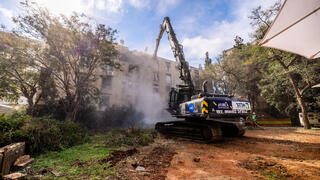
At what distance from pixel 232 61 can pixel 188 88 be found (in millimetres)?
13574

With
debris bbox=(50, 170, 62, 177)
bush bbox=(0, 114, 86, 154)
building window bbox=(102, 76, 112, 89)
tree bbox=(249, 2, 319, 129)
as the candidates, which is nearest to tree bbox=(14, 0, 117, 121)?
bush bbox=(0, 114, 86, 154)

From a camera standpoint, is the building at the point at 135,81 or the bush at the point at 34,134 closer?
the bush at the point at 34,134

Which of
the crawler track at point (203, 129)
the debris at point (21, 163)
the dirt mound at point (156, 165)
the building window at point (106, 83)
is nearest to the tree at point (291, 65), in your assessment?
the crawler track at point (203, 129)

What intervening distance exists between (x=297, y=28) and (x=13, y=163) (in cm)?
811

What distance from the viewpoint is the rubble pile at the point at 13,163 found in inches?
97.8

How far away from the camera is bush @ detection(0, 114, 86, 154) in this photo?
4.05 meters

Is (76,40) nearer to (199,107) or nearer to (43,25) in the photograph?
(43,25)

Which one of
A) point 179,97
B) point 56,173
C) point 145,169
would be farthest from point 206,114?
point 56,173

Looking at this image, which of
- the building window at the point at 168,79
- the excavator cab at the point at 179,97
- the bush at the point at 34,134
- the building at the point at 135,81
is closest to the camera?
the bush at the point at 34,134

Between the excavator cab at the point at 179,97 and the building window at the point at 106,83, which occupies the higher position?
the building window at the point at 106,83

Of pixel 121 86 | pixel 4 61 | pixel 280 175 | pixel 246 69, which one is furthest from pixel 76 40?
pixel 246 69

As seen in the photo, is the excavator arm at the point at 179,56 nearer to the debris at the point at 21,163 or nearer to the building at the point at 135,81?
the debris at the point at 21,163

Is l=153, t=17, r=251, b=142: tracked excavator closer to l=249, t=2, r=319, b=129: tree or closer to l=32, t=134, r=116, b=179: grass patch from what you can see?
l=32, t=134, r=116, b=179: grass patch

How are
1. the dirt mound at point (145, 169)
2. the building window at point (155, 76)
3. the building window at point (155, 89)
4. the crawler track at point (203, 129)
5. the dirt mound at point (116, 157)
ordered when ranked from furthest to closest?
the building window at point (155, 76), the building window at point (155, 89), the crawler track at point (203, 129), the dirt mound at point (116, 157), the dirt mound at point (145, 169)
